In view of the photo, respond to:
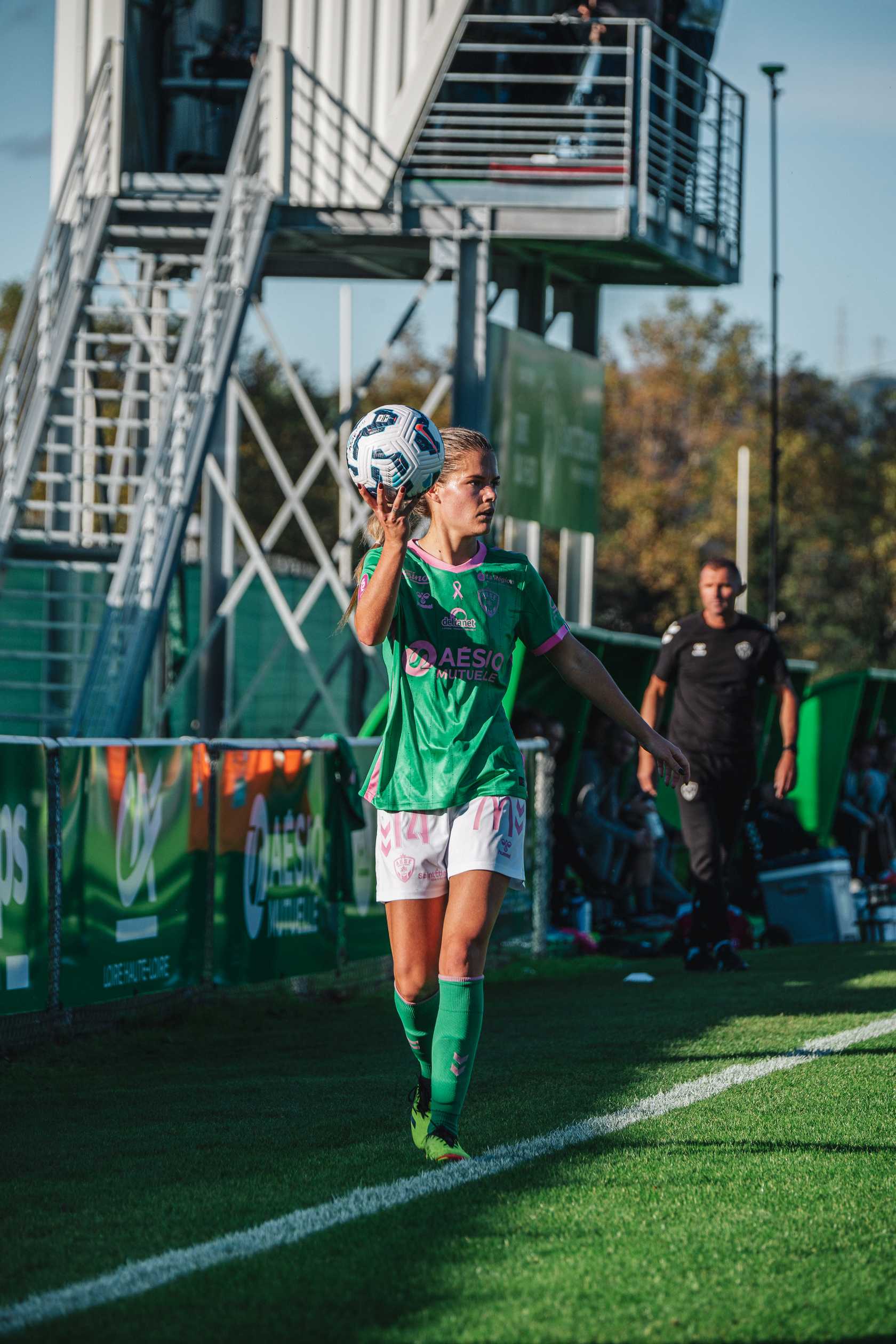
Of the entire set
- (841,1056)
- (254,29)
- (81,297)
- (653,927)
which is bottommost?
(653,927)

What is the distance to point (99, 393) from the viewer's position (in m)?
18.3

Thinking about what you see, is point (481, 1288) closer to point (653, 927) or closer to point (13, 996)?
point (13, 996)

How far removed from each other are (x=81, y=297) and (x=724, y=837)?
1077cm

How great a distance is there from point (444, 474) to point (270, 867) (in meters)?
4.71

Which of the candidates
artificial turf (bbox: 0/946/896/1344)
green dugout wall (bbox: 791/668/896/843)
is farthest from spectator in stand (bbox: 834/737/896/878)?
artificial turf (bbox: 0/946/896/1344)

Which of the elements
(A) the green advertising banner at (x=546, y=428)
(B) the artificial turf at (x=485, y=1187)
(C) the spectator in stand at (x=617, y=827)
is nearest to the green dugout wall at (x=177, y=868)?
(B) the artificial turf at (x=485, y=1187)

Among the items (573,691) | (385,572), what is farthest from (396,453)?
(573,691)

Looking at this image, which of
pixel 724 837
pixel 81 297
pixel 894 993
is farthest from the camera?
pixel 81 297

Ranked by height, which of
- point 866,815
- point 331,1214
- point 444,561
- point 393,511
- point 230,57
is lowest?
point 866,815

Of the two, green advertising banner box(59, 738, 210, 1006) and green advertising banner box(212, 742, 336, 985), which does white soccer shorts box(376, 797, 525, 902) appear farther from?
→ green advertising banner box(212, 742, 336, 985)

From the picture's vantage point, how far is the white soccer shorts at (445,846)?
521 cm

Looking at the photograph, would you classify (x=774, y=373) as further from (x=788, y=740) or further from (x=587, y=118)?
(x=788, y=740)

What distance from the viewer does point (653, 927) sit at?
1450cm

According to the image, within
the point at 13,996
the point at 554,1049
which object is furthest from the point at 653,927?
the point at 13,996
